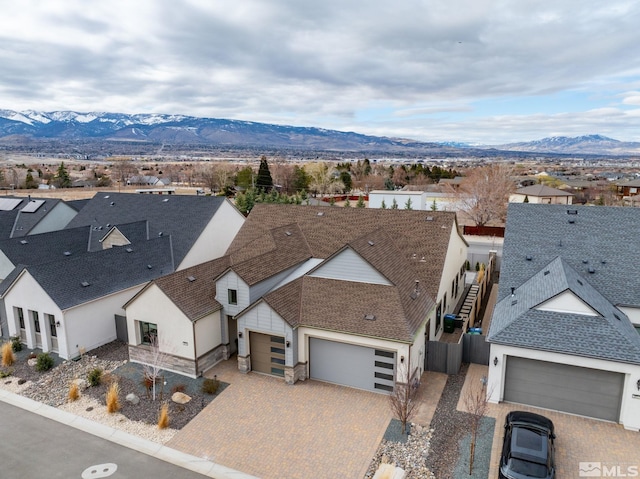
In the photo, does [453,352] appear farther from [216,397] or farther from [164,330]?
[164,330]

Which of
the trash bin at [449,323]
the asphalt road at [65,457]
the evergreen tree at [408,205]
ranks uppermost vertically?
the evergreen tree at [408,205]

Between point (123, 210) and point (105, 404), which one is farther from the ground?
point (123, 210)

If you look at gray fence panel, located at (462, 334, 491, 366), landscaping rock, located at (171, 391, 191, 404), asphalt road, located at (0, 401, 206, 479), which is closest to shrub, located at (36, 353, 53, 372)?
asphalt road, located at (0, 401, 206, 479)

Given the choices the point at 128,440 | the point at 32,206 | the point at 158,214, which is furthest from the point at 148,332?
the point at 32,206

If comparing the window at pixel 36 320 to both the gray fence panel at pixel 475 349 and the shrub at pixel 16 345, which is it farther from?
the gray fence panel at pixel 475 349

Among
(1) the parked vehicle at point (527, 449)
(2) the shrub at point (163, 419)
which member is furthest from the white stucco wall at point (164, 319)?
(1) the parked vehicle at point (527, 449)

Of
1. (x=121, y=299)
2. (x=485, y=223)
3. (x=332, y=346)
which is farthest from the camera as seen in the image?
(x=485, y=223)

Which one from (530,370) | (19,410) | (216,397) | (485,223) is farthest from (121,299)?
(485,223)

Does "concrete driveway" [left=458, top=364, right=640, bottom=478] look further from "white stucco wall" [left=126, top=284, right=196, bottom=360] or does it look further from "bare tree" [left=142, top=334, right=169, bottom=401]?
"bare tree" [left=142, top=334, right=169, bottom=401]
